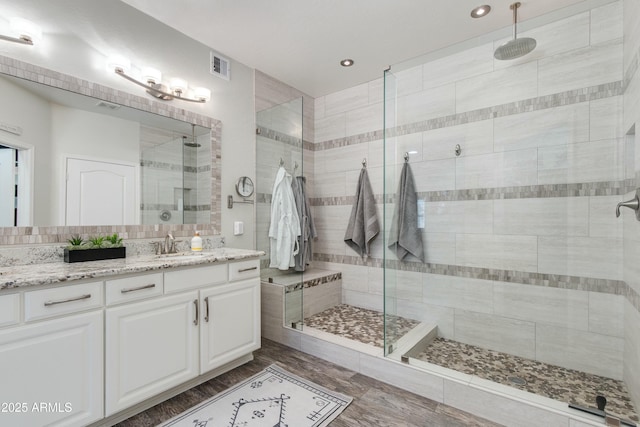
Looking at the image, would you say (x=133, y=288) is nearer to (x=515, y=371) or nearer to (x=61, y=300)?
(x=61, y=300)

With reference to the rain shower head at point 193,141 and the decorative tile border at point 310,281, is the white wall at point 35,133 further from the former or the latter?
the decorative tile border at point 310,281

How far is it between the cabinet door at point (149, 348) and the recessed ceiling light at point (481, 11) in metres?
2.80

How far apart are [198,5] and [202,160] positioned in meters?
1.14

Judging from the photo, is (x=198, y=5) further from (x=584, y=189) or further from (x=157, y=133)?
(x=584, y=189)

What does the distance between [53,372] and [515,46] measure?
3.39 meters

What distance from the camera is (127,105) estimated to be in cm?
211

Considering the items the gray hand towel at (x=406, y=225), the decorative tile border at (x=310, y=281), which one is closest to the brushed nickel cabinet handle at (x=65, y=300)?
the decorative tile border at (x=310, y=281)

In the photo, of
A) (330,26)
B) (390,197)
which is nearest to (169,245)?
(390,197)

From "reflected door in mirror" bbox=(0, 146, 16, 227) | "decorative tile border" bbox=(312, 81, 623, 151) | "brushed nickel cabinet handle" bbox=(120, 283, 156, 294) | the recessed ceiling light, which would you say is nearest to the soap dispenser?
"brushed nickel cabinet handle" bbox=(120, 283, 156, 294)

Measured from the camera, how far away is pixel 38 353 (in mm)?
1311

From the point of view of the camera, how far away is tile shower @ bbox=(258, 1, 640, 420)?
6.26ft

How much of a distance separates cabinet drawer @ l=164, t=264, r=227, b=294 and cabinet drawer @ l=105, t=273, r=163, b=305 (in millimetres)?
55

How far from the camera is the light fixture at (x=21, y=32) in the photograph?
1666 millimetres

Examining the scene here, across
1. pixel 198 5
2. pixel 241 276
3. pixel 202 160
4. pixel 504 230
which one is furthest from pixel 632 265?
pixel 198 5
